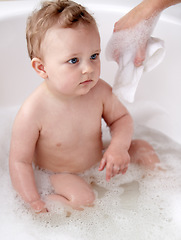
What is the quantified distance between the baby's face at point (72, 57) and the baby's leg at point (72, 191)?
0.96 feet

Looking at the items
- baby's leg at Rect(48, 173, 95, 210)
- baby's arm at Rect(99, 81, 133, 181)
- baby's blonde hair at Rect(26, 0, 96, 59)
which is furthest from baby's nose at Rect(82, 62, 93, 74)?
baby's leg at Rect(48, 173, 95, 210)

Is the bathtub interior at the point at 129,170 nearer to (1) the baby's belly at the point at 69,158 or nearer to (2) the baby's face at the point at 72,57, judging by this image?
(1) the baby's belly at the point at 69,158

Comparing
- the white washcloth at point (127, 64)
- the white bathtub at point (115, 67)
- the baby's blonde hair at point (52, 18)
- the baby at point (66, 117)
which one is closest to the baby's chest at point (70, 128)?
the baby at point (66, 117)

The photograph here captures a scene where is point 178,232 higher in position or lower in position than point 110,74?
lower

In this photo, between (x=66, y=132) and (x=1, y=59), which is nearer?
(x=66, y=132)

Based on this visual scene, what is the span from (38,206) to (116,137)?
1.03ft

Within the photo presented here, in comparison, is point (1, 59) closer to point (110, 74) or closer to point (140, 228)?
point (110, 74)

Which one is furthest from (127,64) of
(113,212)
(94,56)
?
(113,212)

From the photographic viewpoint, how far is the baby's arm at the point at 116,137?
1.12 meters

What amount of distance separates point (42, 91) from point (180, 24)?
0.61 meters

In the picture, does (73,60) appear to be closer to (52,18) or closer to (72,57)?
(72,57)

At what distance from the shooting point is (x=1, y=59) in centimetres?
143

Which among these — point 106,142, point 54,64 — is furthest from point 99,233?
point 54,64

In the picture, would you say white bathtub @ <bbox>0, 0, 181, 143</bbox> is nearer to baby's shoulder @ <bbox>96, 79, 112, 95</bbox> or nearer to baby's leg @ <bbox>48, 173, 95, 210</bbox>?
baby's shoulder @ <bbox>96, 79, 112, 95</bbox>
